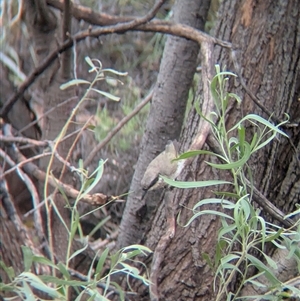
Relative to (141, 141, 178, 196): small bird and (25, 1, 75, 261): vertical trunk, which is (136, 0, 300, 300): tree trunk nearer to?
(141, 141, 178, 196): small bird

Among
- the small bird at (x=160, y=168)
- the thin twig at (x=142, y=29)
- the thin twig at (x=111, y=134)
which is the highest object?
the thin twig at (x=142, y=29)

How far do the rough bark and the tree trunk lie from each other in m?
0.25

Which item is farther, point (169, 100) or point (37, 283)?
point (169, 100)

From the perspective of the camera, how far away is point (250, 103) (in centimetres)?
86

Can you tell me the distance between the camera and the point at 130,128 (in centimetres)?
167

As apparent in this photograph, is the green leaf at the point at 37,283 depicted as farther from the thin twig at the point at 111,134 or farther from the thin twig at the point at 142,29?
the thin twig at the point at 111,134

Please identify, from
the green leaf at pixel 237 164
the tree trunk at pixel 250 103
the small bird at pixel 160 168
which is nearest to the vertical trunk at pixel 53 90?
the tree trunk at pixel 250 103

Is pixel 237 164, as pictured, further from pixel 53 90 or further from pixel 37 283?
pixel 53 90

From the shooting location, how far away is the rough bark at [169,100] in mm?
1111

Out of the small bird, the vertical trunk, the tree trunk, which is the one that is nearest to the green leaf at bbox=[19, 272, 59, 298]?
the small bird

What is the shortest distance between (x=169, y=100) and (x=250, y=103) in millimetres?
293

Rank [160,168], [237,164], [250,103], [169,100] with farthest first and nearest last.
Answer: [169,100]
[250,103]
[160,168]
[237,164]

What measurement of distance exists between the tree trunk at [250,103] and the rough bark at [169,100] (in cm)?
25

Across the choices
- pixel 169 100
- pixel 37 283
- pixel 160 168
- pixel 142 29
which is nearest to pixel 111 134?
pixel 169 100
